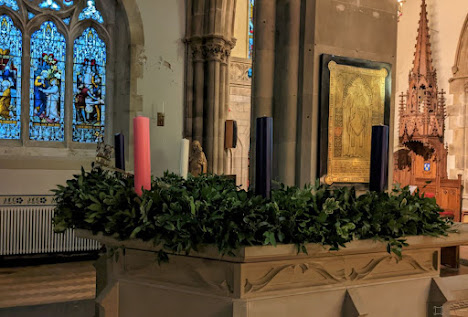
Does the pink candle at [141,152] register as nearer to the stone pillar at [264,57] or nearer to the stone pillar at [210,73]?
the stone pillar at [264,57]

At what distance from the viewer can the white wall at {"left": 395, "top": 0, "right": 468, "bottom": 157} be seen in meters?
12.6

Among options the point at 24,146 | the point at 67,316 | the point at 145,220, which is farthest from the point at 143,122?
the point at 24,146

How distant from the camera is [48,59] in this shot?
23.0 ft

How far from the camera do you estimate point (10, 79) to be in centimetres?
681

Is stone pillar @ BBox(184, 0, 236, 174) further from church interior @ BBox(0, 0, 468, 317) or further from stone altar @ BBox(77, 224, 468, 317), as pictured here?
stone altar @ BBox(77, 224, 468, 317)

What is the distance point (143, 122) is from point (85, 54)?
632 centimetres

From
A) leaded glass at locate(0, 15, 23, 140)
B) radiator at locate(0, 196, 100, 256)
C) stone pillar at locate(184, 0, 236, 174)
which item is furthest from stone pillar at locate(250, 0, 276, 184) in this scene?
leaded glass at locate(0, 15, 23, 140)

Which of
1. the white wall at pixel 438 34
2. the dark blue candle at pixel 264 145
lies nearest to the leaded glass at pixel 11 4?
the dark blue candle at pixel 264 145

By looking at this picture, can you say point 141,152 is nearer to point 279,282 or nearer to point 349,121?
point 279,282

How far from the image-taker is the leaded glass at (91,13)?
7.23 metres

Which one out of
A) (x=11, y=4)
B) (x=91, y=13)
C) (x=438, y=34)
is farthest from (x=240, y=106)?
(x=438, y=34)

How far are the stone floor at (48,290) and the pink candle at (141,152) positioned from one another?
2801 millimetres

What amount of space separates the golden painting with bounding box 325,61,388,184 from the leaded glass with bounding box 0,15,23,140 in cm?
534

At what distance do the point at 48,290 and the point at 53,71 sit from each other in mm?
3518
